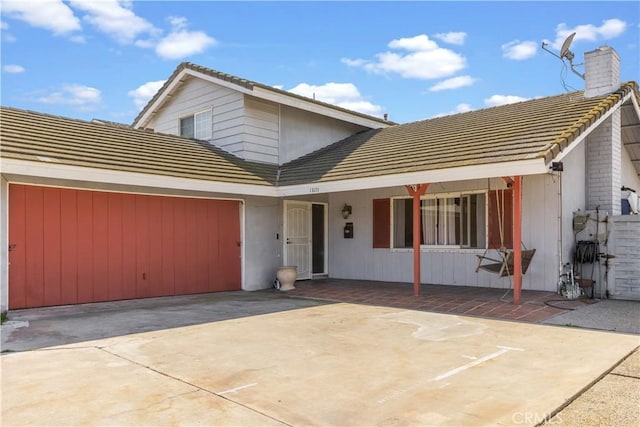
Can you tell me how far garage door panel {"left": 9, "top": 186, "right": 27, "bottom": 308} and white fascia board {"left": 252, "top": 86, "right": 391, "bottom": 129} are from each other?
222 inches

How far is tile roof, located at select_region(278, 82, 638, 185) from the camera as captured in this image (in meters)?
7.90

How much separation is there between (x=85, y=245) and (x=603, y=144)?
10832mm

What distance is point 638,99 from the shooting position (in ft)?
33.6

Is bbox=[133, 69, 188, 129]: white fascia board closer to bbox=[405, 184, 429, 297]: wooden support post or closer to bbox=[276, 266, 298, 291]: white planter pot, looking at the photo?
bbox=[276, 266, 298, 291]: white planter pot

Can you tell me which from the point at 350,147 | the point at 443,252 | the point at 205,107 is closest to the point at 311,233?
the point at 350,147

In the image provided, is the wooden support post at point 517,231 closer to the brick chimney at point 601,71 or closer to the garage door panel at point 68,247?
the brick chimney at point 601,71

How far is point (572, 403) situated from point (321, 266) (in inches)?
388

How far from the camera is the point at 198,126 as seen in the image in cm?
1319

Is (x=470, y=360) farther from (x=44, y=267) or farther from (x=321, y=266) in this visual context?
(x=321, y=266)

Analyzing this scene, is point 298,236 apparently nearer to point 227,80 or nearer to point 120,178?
point 227,80

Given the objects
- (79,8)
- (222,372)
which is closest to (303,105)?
(79,8)

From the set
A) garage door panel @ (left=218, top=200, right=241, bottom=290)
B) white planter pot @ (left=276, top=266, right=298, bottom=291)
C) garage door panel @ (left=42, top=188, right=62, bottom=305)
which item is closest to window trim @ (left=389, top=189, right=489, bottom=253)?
white planter pot @ (left=276, top=266, right=298, bottom=291)

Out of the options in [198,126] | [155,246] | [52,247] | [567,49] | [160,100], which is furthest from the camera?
[160,100]

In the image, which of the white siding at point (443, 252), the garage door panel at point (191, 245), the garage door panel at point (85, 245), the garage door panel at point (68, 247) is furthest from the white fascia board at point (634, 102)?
the garage door panel at point (68, 247)
